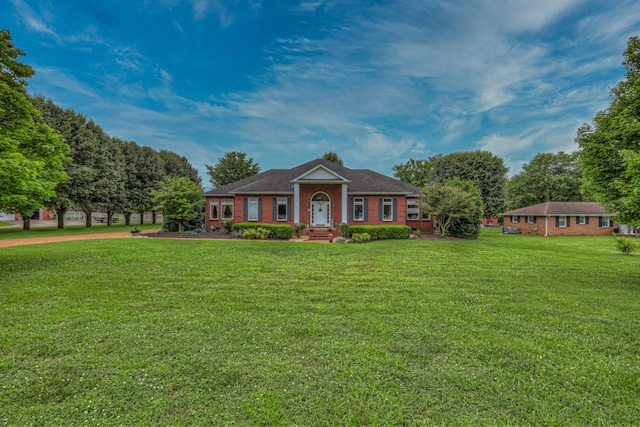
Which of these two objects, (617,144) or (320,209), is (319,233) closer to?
(320,209)

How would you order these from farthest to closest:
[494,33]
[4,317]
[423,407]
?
1. [494,33]
2. [4,317]
3. [423,407]

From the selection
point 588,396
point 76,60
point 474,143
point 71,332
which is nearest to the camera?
point 588,396

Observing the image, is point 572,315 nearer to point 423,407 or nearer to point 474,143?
point 423,407

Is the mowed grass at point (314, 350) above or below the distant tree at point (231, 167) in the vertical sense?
below

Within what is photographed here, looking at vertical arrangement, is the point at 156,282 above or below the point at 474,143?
below

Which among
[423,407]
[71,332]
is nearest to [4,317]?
[71,332]

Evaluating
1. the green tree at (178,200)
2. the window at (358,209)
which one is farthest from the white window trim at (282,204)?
the green tree at (178,200)

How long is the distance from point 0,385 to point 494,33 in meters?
19.6

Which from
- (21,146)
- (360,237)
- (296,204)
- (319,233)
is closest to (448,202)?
(360,237)

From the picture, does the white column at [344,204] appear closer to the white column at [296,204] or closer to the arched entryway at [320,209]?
the arched entryway at [320,209]

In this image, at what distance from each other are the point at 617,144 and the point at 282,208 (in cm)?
1756

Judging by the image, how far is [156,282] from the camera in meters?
6.86

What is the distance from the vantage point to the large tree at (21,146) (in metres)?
6.86

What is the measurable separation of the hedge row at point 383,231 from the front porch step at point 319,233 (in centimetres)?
192
